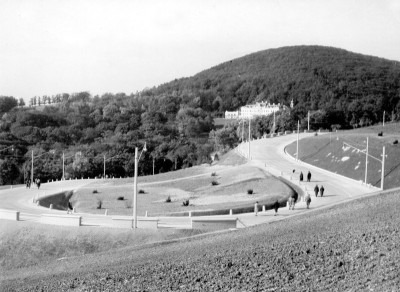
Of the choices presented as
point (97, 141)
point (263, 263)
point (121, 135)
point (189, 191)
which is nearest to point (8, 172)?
point (121, 135)

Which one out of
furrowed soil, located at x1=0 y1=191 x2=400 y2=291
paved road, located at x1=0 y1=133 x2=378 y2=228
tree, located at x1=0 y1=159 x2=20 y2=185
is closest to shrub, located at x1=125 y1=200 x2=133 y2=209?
paved road, located at x1=0 y1=133 x2=378 y2=228

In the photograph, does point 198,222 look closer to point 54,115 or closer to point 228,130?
point 228,130

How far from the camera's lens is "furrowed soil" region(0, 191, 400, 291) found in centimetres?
1680

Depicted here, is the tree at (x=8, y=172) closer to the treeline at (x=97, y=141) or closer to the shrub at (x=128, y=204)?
the treeline at (x=97, y=141)

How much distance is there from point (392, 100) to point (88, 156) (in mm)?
109647

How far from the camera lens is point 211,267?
63.8 ft

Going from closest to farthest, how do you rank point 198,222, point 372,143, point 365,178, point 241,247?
point 241,247, point 198,222, point 365,178, point 372,143

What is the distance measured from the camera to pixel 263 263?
19047 millimetres

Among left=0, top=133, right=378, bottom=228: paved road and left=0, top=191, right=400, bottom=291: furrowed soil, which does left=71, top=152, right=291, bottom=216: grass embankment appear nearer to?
left=0, top=133, right=378, bottom=228: paved road

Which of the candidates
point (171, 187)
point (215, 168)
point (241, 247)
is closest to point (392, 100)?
point (215, 168)

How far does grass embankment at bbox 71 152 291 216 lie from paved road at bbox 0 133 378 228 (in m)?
2.32

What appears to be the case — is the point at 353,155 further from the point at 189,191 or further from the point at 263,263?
the point at 263,263

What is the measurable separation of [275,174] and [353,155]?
8493 mm

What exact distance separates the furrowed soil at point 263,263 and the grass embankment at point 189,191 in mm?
19342
